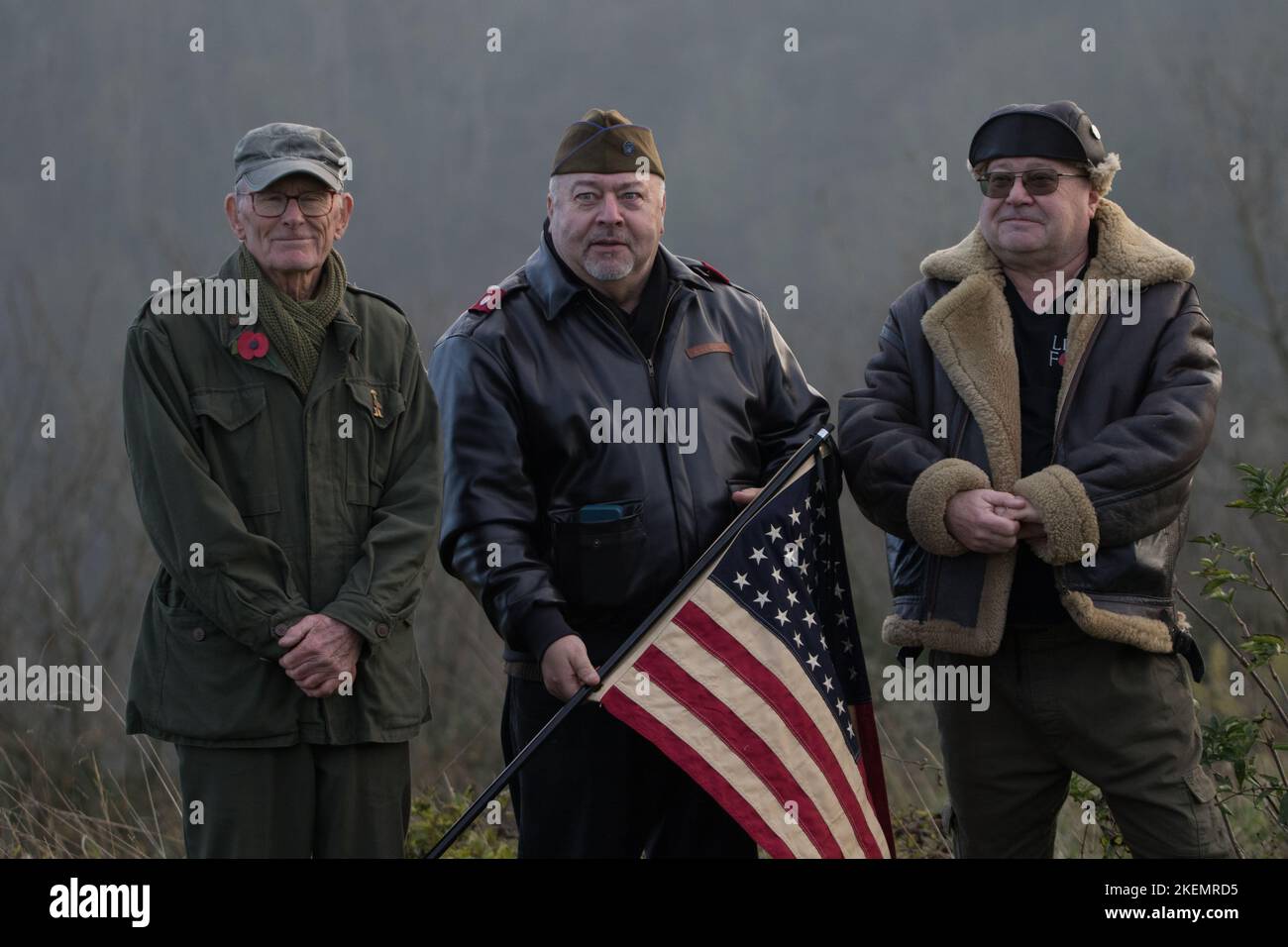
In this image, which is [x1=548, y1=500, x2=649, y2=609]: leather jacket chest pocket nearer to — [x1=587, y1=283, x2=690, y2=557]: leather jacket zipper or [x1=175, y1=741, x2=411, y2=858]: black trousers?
[x1=587, y1=283, x2=690, y2=557]: leather jacket zipper

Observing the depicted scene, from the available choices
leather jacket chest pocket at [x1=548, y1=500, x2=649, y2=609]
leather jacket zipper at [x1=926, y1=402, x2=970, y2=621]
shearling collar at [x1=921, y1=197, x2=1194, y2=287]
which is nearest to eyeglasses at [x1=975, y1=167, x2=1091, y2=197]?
shearling collar at [x1=921, y1=197, x2=1194, y2=287]

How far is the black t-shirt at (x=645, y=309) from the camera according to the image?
4211 millimetres

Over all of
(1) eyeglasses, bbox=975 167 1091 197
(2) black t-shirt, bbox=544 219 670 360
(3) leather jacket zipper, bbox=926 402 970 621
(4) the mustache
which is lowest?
(3) leather jacket zipper, bbox=926 402 970 621

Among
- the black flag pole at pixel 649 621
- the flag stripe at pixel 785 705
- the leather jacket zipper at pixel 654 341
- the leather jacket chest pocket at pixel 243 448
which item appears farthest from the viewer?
the leather jacket zipper at pixel 654 341

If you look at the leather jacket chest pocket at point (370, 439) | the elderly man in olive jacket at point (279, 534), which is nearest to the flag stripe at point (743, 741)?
the elderly man in olive jacket at point (279, 534)

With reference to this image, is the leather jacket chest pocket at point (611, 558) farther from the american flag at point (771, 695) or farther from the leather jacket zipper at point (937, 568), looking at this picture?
the leather jacket zipper at point (937, 568)

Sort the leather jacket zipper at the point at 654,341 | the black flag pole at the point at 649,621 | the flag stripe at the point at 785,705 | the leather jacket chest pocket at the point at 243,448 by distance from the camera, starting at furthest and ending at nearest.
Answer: the leather jacket zipper at the point at 654,341
the flag stripe at the point at 785,705
the leather jacket chest pocket at the point at 243,448
the black flag pole at the point at 649,621

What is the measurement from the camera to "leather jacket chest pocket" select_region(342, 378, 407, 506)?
4.02 metres

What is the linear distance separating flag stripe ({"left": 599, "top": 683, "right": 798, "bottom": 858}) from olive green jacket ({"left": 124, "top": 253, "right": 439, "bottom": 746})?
0.55 meters

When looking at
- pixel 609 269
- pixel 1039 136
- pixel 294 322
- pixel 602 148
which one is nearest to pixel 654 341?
pixel 609 269

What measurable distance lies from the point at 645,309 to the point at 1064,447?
3.77 feet

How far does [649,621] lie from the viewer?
3963 mm

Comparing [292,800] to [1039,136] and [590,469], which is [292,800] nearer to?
[590,469]

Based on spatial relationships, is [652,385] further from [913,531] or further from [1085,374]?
[1085,374]
